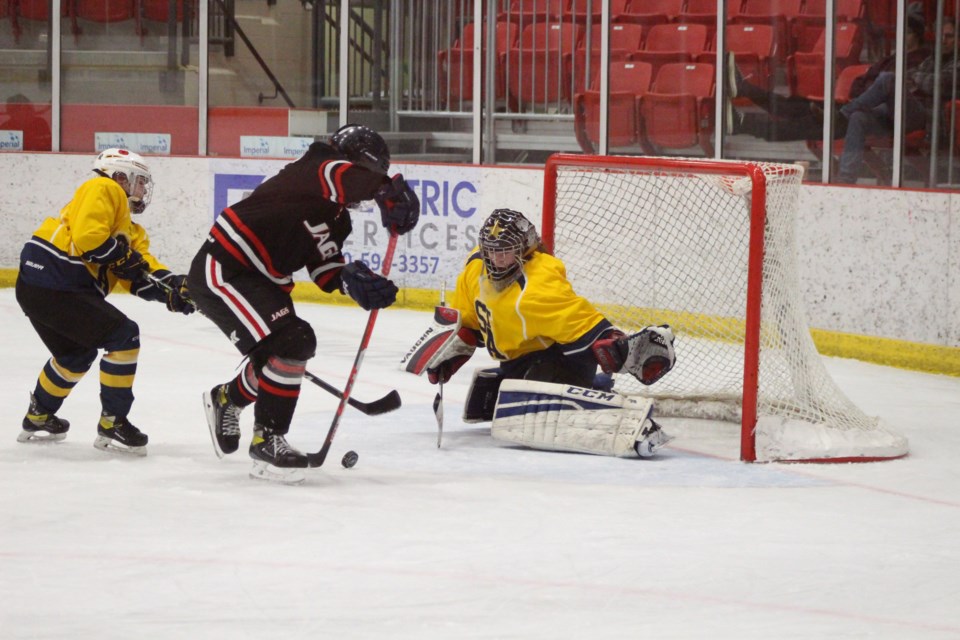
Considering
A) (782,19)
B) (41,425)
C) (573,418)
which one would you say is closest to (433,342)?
(573,418)

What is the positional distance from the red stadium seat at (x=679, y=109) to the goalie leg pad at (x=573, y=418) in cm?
357

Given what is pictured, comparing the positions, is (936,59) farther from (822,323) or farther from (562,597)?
(562,597)

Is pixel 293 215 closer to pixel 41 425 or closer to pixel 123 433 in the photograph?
pixel 123 433

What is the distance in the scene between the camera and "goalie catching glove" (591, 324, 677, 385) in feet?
15.1

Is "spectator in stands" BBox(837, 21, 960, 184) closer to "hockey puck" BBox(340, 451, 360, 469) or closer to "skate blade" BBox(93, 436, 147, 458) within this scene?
"hockey puck" BBox(340, 451, 360, 469)

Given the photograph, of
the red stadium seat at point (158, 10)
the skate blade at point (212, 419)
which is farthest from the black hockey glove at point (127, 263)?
the red stadium seat at point (158, 10)

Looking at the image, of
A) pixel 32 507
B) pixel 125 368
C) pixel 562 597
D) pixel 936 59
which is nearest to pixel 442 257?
pixel 936 59

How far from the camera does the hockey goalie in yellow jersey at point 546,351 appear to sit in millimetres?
Answer: 4555

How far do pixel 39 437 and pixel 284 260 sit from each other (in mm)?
1130

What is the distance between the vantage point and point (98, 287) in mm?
4523

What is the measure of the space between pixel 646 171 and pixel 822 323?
2.12 m

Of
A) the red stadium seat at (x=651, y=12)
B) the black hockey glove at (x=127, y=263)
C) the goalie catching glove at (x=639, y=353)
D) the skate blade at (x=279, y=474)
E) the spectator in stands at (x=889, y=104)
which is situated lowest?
the skate blade at (x=279, y=474)

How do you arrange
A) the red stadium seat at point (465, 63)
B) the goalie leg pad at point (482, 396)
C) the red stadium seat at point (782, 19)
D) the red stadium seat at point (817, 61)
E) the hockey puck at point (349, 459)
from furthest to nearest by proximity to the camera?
the red stadium seat at point (465, 63) < the red stadium seat at point (782, 19) < the red stadium seat at point (817, 61) < the goalie leg pad at point (482, 396) < the hockey puck at point (349, 459)

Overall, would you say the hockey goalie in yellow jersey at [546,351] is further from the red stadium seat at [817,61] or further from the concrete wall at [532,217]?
the red stadium seat at [817,61]
